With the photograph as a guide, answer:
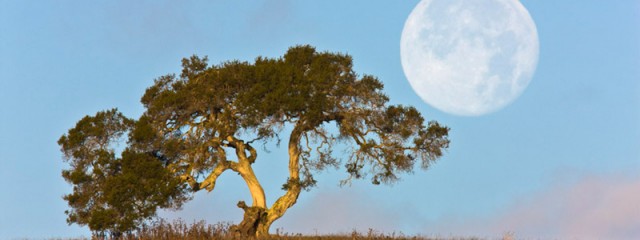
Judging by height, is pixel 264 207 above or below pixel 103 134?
below

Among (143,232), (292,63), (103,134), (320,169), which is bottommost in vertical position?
(143,232)

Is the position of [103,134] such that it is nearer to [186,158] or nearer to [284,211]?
[186,158]

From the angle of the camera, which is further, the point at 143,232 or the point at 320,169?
the point at 320,169

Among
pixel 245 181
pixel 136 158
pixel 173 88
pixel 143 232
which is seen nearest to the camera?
pixel 143 232

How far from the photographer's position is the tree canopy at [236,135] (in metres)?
31.6

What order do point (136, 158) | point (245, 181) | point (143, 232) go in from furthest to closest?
1. point (245, 181)
2. point (136, 158)
3. point (143, 232)

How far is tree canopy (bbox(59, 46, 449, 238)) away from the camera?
31609 mm

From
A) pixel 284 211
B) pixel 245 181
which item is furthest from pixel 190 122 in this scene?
pixel 284 211

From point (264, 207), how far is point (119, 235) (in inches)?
271

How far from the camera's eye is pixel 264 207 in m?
33.9

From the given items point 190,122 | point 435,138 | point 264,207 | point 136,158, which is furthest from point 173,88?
point 435,138

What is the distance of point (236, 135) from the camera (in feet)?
109

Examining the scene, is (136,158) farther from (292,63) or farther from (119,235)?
(292,63)

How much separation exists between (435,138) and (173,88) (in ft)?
45.8
